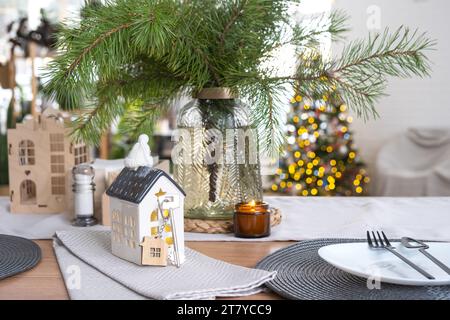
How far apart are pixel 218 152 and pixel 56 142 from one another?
41cm

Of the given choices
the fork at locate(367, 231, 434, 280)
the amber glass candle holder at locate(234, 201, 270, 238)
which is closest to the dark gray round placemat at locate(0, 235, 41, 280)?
the amber glass candle holder at locate(234, 201, 270, 238)

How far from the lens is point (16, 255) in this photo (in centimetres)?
100

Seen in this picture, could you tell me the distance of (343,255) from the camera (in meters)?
0.93

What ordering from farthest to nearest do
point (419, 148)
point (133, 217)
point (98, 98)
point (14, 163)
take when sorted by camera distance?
point (419, 148)
point (14, 163)
point (98, 98)
point (133, 217)

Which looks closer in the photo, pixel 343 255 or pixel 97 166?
pixel 343 255

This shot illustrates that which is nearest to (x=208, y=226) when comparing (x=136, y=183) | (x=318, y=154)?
(x=136, y=183)

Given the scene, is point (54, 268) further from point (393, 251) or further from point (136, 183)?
point (393, 251)

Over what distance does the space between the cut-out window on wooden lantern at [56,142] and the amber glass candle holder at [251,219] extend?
47 centimetres

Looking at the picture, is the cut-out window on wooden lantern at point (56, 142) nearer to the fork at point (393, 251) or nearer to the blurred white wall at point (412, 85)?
the fork at point (393, 251)

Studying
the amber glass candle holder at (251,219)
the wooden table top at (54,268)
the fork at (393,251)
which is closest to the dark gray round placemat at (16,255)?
the wooden table top at (54,268)

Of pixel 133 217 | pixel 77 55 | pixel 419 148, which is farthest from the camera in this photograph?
pixel 419 148
